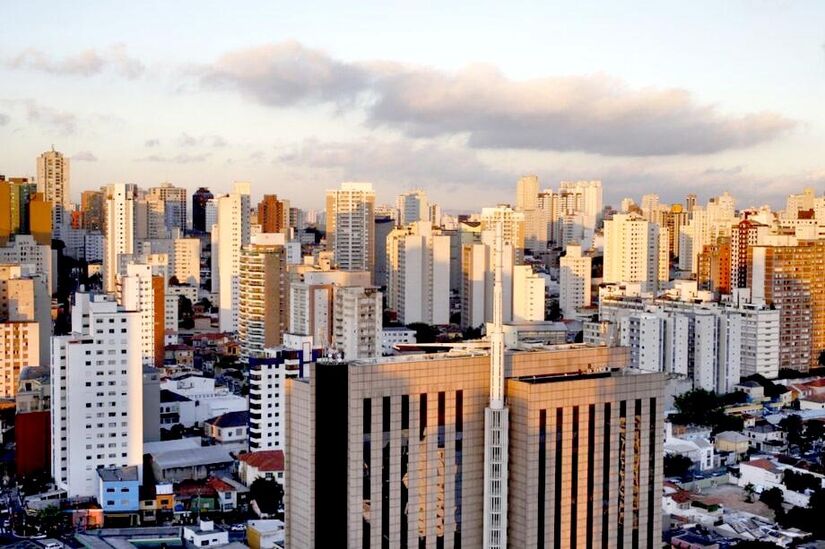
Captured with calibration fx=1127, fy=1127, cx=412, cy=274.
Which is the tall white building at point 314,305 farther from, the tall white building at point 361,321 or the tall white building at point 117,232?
the tall white building at point 117,232

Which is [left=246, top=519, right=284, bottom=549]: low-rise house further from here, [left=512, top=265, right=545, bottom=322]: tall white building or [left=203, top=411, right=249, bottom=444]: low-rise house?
[left=512, top=265, right=545, bottom=322]: tall white building

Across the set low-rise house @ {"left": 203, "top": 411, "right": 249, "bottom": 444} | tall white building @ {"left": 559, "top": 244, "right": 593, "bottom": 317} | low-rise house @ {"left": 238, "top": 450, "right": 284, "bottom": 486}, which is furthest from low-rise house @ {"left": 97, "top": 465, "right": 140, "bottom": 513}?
tall white building @ {"left": 559, "top": 244, "right": 593, "bottom": 317}

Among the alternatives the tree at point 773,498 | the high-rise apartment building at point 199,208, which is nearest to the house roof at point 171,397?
the tree at point 773,498

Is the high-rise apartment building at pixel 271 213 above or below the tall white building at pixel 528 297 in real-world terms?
above

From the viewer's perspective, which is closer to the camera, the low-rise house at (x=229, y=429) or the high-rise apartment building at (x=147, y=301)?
the low-rise house at (x=229, y=429)

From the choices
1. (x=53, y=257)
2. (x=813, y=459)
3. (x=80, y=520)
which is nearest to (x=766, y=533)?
(x=813, y=459)

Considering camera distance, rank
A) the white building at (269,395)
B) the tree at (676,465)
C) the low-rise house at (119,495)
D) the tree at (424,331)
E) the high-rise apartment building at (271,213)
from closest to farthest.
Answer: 1. the low-rise house at (119,495)
2. the white building at (269,395)
3. the tree at (676,465)
4. the tree at (424,331)
5. the high-rise apartment building at (271,213)

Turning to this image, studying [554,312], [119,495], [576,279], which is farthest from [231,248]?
[119,495]

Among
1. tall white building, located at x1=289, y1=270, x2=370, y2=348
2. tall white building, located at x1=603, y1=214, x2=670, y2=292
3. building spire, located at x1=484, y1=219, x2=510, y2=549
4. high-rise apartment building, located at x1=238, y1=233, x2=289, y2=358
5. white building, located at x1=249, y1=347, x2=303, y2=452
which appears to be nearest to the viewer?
building spire, located at x1=484, y1=219, x2=510, y2=549

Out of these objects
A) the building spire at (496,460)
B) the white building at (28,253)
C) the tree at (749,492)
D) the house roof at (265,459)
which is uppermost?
the white building at (28,253)
